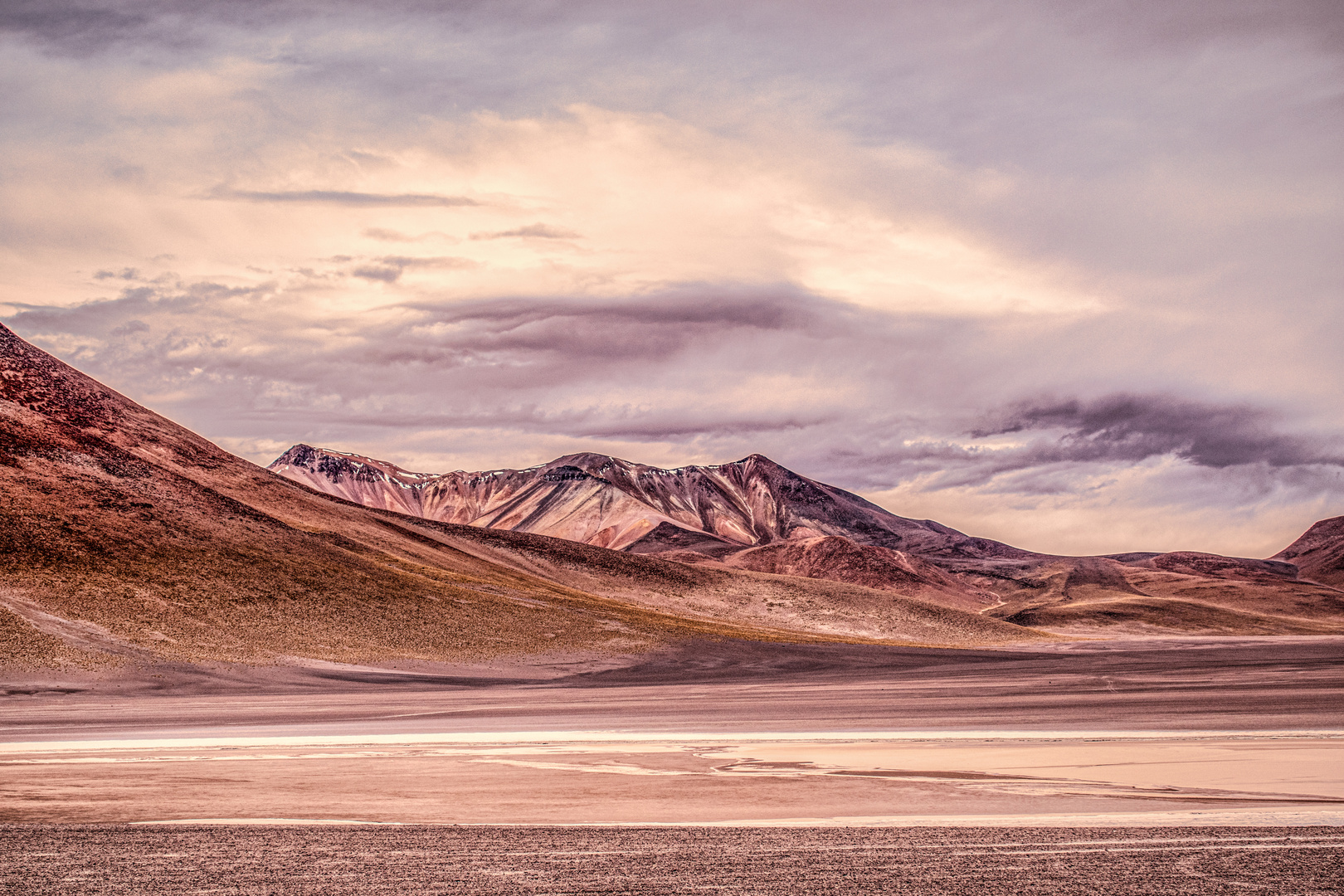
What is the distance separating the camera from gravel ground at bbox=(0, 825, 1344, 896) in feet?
32.6

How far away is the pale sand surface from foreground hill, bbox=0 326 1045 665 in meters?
18.6

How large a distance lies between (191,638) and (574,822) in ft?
197

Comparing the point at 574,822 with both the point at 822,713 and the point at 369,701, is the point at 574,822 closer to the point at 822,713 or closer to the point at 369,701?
the point at 822,713

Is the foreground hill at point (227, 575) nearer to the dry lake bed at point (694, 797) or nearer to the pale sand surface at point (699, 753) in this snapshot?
→ the pale sand surface at point (699, 753)

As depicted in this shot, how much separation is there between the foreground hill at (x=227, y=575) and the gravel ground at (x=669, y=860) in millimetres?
50790

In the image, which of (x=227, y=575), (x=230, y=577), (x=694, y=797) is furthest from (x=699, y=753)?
(x=227, y=575)

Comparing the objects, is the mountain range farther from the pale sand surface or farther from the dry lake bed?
the dry lake bed

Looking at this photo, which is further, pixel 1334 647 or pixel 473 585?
pixel 473 585

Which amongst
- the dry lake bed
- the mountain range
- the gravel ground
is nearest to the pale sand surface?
the dry lake bed

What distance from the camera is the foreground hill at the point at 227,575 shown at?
66.4 meters

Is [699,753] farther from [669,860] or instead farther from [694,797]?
[669,860]

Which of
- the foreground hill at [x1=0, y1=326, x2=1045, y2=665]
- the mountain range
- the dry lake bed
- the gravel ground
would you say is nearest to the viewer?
the gravel ground

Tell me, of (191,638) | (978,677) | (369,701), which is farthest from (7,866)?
(191,638)

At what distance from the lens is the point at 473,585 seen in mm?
99000
